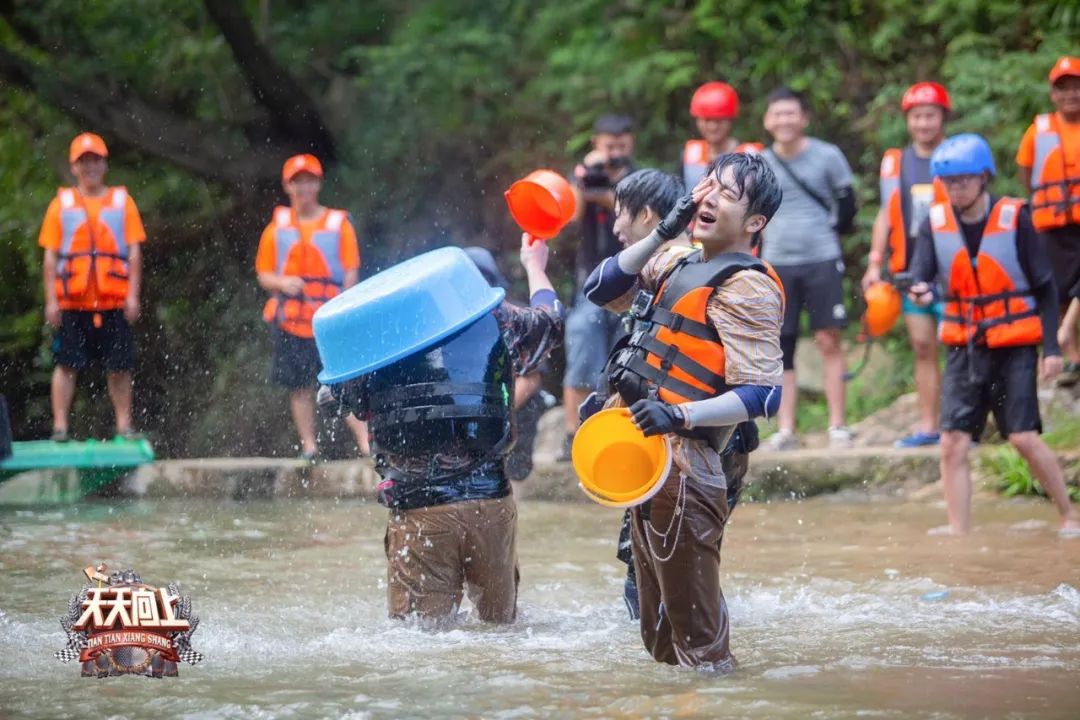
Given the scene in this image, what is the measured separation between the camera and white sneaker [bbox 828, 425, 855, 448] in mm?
9336

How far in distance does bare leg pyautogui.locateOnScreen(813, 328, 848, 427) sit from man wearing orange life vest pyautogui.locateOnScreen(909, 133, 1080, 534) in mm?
1799

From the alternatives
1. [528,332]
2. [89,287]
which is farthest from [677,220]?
[89,287]

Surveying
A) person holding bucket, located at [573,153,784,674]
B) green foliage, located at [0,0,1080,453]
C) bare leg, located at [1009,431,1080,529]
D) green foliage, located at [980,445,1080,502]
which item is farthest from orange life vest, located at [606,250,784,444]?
green foliage, located at [0,0,1080,453]

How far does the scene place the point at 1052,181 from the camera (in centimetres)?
890

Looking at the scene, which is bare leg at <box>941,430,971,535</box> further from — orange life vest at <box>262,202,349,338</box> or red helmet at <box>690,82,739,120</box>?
orange life vest at <box>262,202,349,338</box>

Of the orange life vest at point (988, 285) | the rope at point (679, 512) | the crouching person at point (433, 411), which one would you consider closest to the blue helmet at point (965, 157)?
the orange life vest at point (988, 285)

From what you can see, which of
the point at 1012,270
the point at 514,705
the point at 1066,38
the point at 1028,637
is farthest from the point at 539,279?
the point at 1066,38

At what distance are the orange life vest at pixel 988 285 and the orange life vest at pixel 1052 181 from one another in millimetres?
1745

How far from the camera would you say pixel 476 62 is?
13367 millimetres

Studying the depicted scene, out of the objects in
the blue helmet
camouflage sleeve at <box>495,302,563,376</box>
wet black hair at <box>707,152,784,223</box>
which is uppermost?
the blue helmet

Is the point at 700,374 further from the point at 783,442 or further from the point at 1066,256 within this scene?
the point at 1066,256

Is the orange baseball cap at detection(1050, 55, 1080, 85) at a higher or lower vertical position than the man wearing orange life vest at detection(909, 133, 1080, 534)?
higher

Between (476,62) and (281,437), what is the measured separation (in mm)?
3692

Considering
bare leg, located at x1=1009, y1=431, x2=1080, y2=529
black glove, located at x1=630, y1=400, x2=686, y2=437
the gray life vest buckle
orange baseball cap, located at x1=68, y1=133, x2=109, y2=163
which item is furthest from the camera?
orange baseball cap, located at x1=68, y1=133, x2=109, y2=163
